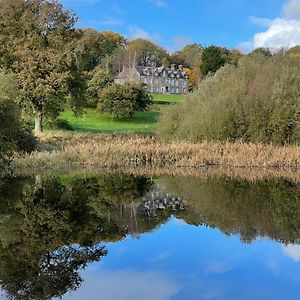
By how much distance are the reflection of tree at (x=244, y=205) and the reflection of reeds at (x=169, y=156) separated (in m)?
5.25

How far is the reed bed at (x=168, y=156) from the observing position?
89.6 ft

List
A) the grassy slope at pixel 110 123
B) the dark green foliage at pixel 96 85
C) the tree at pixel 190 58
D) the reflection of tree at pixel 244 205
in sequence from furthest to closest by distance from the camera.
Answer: the tree at pixel 190 58 < the dark green foliage at pixel 96 85 < the grassy slope at pixel 110 123 < the reflection of tree at pixel 244 205

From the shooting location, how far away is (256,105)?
29750 millimetres

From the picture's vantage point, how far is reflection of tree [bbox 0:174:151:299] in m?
8.37

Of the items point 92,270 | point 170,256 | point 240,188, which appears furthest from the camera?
point 240,188

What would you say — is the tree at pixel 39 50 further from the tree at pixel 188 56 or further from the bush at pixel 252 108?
the tree at pixel 188 56

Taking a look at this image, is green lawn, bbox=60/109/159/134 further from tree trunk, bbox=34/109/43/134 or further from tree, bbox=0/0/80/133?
tree, bbox=0/0/80/133

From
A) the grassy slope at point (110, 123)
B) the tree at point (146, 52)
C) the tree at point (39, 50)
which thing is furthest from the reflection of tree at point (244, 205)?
the tree at point (146, 52)

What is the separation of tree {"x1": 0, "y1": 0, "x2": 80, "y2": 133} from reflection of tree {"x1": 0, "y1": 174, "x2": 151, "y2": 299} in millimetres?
14897

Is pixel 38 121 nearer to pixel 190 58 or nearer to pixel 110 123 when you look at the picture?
pixel 110 123

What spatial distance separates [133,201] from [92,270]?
835 cm

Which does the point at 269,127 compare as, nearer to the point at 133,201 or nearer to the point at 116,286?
the point at 133,201

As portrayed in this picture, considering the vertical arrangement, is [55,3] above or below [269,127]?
above

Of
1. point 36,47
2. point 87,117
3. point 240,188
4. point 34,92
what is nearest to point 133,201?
point 240,188
